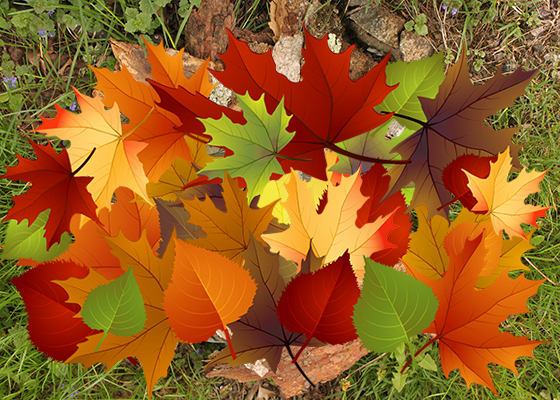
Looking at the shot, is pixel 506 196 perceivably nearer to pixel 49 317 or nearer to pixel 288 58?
pixel 49 317

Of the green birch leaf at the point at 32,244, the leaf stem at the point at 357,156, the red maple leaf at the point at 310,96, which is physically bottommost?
the green birch leaf at the point at 32,244

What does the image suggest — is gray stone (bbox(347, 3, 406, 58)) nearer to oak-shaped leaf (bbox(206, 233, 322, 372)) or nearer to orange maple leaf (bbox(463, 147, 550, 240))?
orange maple leaf (bbox(463, 147, 550, 240))

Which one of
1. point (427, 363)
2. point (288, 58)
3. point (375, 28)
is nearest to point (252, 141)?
point (288, 58)

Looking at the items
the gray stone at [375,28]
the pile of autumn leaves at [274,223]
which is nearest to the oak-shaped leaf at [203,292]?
the pile of autumn leaves at [274,223]

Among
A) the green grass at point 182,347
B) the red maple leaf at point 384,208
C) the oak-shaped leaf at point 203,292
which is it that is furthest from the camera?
the green grass at point 182,347

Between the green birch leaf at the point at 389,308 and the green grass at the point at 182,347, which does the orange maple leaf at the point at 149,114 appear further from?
the green grass at the point at 182,347

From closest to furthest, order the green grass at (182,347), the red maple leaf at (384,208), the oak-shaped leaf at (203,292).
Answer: the oak-shaped leaf at (203,292), the red maple leaf at (384,208), the green grass at (182,347)
